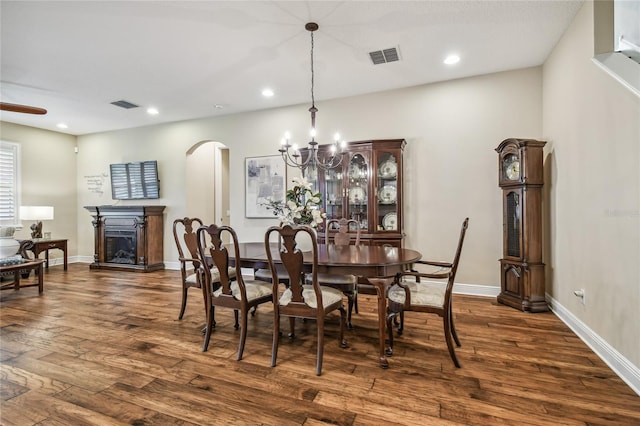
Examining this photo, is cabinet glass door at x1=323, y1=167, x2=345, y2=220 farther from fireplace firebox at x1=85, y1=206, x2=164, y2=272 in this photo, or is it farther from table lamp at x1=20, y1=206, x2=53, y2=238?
table lamp at x1=20, y1=206, x2=53, y2=238

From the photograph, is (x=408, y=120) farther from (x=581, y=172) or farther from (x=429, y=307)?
(x=429, y=307)

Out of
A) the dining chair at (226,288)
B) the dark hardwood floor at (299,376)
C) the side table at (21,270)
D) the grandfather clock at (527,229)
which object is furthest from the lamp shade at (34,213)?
the grandfather clock at (527,229)

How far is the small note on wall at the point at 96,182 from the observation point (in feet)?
22.4

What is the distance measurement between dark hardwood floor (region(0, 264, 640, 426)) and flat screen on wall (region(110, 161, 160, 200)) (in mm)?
3422

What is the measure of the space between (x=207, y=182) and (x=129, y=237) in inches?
71.9

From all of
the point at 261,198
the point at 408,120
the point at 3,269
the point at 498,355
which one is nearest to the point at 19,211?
the point at 3,269

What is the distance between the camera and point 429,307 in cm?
230

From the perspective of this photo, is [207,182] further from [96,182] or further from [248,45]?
[248,45]

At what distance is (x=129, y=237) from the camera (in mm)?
6062

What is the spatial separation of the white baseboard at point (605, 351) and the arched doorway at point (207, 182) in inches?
232

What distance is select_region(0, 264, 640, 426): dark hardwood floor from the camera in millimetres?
1712

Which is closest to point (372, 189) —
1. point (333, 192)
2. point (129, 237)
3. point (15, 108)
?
point (333, 192)

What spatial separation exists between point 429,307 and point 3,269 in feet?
17.2

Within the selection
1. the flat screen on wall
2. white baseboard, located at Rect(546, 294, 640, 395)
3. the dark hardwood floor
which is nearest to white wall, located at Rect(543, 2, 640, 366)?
white baseboard, located at Rect(546, 294, 640, 395)
